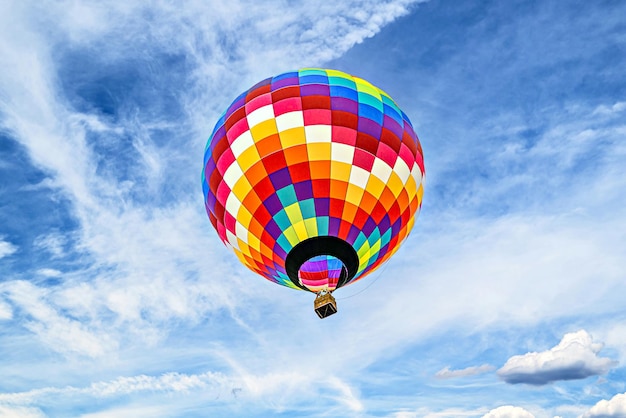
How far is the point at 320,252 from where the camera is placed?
15086 millimetres

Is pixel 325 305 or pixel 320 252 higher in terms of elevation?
pixel 320 252

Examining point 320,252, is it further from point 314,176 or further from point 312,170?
point 312,170

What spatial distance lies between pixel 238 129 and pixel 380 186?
4.97 metres

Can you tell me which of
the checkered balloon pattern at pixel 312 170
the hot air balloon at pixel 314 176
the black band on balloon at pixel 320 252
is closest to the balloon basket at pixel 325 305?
the hot air balloon at pixel 314 176

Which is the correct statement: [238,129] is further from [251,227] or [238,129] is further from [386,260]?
[386,260]

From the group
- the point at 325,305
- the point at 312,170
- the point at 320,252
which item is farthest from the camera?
the point at 325,305

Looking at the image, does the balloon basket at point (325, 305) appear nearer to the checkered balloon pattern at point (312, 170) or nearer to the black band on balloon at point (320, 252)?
the checkered balloon pattern at point (312, 170)

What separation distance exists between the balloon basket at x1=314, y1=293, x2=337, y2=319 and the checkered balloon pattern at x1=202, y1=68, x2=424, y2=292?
342 mm

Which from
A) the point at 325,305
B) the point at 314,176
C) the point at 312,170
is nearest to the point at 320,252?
the point at 325,305

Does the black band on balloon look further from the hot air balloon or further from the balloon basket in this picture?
the balloon basket

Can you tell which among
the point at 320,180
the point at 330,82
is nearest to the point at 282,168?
the point at 320,180

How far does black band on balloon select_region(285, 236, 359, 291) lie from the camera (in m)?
15.1

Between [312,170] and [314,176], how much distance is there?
0.64ft

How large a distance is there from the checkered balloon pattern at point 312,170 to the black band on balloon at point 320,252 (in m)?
0.16
